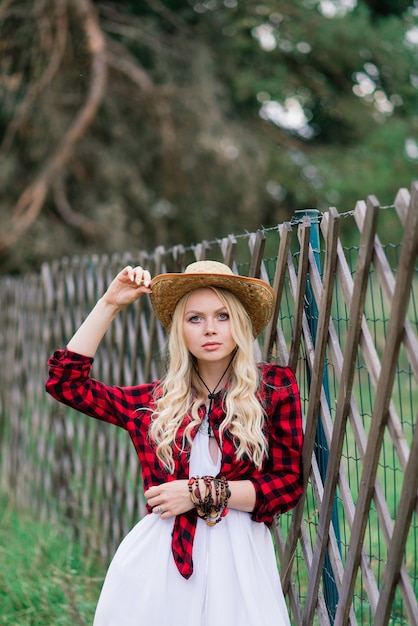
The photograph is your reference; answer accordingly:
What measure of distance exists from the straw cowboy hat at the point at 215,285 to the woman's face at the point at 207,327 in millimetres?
43

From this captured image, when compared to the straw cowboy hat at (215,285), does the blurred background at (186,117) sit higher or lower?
higher

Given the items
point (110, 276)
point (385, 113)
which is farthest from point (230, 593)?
Result: point (385, 113)

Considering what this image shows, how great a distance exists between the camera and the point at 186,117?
385 inches

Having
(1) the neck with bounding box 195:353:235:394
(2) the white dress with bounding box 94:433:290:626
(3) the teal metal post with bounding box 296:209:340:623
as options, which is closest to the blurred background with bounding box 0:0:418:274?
(3) the teal metal post with bounding box 296:209:340:623

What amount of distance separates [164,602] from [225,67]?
9758 mm

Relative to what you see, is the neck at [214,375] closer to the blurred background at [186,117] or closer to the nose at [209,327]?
the nose at [209,327]

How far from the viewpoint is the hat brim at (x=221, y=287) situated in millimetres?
2434

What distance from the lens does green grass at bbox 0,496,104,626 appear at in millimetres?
3689

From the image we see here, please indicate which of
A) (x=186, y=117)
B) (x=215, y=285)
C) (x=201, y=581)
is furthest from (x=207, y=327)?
(x=186, y=117)

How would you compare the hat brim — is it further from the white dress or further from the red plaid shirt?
the white dress

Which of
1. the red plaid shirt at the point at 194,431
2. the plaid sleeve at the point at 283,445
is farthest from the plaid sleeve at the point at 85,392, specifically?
the plaid sleeve at the point at 283,445

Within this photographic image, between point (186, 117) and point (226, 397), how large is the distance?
25.5 feet

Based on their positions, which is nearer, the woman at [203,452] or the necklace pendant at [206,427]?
the woman at [203,452]

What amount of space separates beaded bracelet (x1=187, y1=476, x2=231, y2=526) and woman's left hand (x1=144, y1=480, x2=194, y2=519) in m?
0.02
